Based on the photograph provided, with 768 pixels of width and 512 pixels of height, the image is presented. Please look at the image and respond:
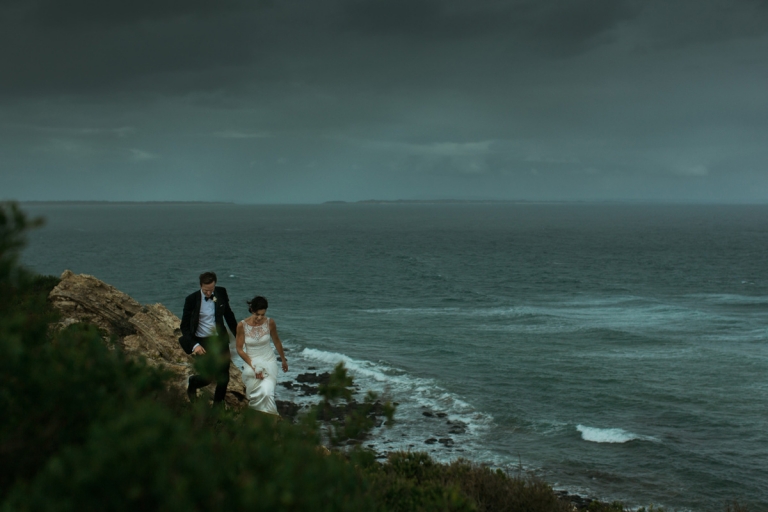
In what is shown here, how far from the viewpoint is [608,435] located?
91.2 ft

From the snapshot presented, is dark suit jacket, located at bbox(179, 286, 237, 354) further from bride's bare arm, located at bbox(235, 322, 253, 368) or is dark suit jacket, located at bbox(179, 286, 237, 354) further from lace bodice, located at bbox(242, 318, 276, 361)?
lace bodice, located at bbox(242, 318, 276, 361)

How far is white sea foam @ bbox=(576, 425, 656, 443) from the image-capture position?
89.8ft

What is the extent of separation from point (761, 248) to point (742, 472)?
4036 inches

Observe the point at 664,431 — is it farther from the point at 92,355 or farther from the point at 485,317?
the point at 92,355

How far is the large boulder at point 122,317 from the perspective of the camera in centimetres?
1773

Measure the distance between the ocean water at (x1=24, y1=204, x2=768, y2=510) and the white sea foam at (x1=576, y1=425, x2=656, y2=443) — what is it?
0.09 metres

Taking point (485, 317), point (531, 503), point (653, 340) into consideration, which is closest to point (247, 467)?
point (531, 503)

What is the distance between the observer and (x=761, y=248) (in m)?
111

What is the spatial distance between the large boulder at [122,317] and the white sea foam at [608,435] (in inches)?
673

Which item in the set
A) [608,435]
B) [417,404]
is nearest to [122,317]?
[417,404]

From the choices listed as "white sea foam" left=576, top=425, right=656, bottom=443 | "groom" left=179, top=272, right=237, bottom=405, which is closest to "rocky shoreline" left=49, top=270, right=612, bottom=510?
"groom" left=179, top=272, right=237, bottom=405

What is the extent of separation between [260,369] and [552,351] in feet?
109

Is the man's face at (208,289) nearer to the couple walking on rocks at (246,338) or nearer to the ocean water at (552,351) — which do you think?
the couple walking on rocks at (246,338)

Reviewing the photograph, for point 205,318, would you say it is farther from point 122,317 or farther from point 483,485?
point 122,317
